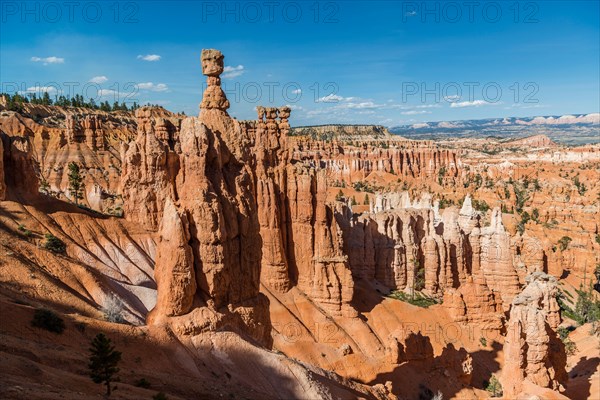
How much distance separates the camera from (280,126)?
4666 centimetres

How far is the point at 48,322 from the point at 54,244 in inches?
728

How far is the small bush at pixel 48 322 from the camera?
717 inches

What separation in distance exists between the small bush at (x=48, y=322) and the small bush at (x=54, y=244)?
54.4 ft

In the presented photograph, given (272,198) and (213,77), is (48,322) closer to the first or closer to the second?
(213,77)

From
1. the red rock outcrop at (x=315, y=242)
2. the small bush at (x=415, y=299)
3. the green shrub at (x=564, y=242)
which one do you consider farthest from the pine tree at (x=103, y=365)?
the green shrub at (x=564, y=242)

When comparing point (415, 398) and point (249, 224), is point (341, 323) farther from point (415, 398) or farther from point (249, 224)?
point (249, 224)

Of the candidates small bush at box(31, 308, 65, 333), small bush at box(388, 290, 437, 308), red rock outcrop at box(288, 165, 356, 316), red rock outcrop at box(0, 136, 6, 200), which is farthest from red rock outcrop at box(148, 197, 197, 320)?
small bush at box(388, 290, 437, 308)

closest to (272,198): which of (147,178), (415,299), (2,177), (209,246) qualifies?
(147,178)

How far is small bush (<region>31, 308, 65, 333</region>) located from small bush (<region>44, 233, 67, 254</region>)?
16.6 meters

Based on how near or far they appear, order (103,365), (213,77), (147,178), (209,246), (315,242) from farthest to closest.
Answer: (147,178)
(315,242)
(213,77)
(209,246)
(103,365)

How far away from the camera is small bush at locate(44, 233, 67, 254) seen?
112 feet

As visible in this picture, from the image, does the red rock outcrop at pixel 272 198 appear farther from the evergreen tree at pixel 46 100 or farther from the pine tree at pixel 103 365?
the evergreen tree at pixel 46 100

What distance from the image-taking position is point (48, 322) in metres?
18.3

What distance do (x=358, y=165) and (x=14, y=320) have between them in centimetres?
13143
